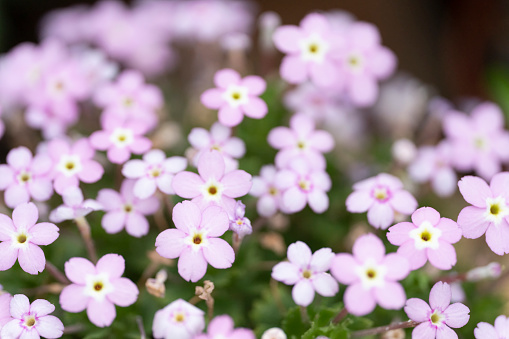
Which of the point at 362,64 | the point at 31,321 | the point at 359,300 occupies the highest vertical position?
the point at 362,64

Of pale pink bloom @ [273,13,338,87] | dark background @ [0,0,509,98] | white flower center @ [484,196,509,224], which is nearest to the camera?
white flower center @ [484,196,509,224]

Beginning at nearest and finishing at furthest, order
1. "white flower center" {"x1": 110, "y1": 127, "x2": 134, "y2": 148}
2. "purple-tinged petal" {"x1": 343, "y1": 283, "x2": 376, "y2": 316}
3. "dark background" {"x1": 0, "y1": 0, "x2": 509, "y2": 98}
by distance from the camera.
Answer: "purple-tinged petal" {"x1": 343, "y1": 283, "x2": 376, "y2": 316}, "white flower center" {"x1": 110, "y1": 127, "x2": 134, "y2": 148}, "dark background" {"x1": 0, "y1": 0, "x2": 509, "y2": 98}

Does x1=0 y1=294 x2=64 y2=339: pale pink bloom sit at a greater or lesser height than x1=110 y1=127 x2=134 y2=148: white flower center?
lesser

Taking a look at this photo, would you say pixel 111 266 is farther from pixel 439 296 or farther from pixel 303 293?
pixel 439 296

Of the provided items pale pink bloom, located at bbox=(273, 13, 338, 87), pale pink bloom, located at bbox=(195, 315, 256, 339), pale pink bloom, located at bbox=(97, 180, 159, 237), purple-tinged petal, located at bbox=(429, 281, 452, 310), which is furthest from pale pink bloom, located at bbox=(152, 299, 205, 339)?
pale pink bloom, located at bbox=(273, 13, 338, 87)

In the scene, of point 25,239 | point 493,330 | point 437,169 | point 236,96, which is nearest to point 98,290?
point 25,239

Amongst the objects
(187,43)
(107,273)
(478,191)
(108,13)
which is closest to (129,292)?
(107,273)

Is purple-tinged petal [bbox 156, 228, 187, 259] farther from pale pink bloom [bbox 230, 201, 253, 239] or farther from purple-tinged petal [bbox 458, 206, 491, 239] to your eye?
purple-tinged petal [bbox 458, 206, 491, 239]
